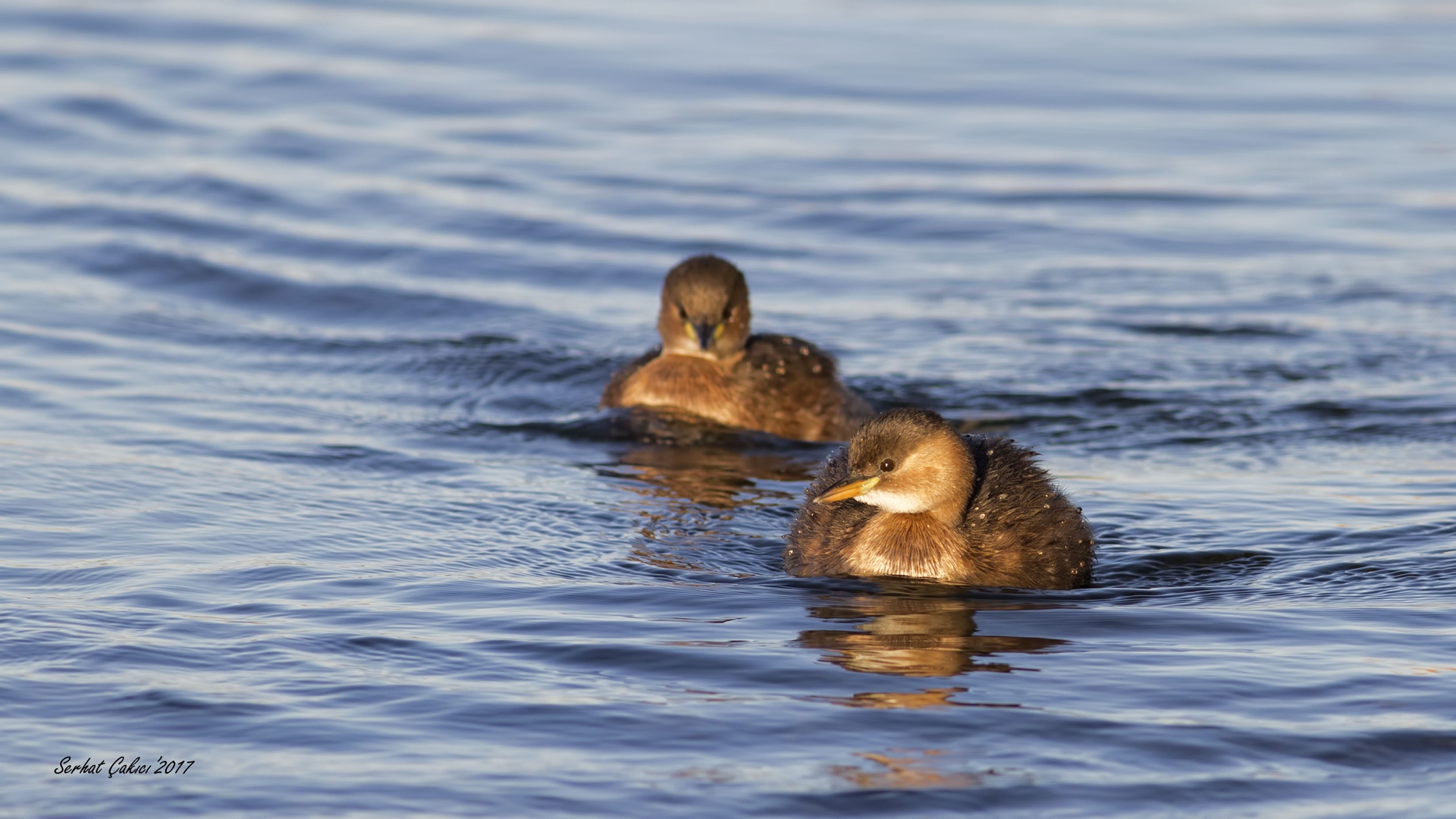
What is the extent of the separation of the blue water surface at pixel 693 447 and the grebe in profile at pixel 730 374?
0.51 m

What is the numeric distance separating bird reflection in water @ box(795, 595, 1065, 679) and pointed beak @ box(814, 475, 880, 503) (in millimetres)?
479

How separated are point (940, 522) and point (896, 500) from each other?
0.22 m

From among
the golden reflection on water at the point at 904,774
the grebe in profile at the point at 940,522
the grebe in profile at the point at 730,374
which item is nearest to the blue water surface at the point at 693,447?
the golden reflection on water at the point at 904,774

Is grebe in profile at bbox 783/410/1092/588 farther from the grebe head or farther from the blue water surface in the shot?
the grebe head

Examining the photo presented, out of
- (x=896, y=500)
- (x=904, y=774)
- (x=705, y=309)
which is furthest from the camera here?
(x=705, y=309)

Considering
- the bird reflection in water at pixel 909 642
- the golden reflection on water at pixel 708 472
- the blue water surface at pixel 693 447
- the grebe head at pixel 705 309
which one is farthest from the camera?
the grebe head at pixel 705 309

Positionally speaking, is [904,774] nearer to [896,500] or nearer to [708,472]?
[896,500]

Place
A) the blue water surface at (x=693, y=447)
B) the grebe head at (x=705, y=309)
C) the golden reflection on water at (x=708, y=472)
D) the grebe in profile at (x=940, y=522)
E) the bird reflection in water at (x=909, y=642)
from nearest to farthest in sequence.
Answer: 1. the blue water surface at (x=693, y=447)
2. the bird reflection in water at (x=909, y=642)
3. the grebe in profile at (x=940, y=522)
4. the golden reflection on water at (x=708, y=472)
5. the grebe head at (x=705, y=309)

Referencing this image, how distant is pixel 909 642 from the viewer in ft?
26.4

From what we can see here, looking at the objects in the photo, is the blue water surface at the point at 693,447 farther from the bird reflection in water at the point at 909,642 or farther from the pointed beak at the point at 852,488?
the pointed beak at the point at 852,488

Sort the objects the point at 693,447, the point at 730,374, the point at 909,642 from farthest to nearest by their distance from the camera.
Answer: the point at 730,374 < the point at 693,447 < the point at 909,642

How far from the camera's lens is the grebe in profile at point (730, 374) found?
12172mm

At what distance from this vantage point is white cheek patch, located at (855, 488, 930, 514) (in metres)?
8.77

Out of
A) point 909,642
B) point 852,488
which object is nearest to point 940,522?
point 852,488
